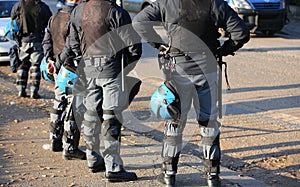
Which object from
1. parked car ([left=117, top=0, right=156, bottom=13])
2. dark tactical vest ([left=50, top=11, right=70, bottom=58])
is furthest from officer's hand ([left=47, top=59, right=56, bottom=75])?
parked car ([left=117, top=0, right=156, bottom=13])

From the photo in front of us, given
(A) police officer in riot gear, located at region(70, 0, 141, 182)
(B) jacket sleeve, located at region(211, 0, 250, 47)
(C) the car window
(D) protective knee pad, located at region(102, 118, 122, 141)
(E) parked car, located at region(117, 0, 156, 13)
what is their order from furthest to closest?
(E) parked car, located at region(117, 0, 156, 13) < (C) the car window < (D) protective knee pad, located at region(102, 118, 122, 141) < (A) police officer in riot gear, located at region(70, 0, 141, 182) < (B) jacket sleeve, located at region(211, 0, 250, 47)

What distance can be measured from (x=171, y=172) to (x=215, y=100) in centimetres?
82

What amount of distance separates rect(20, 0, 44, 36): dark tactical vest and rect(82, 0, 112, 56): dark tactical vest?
3.74 meters

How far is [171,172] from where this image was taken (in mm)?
5504

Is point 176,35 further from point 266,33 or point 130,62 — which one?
point 266,33

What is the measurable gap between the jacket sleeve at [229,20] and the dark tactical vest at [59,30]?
2068mm

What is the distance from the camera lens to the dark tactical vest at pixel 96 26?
5.56 meters

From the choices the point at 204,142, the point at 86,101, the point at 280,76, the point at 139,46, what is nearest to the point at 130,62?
the point at 139,46

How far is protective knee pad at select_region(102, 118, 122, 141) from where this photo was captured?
18.7ft

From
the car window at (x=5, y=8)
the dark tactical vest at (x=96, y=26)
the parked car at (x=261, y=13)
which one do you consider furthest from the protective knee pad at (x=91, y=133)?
the parked car at (x=261, y=13)

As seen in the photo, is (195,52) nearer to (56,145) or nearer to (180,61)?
(180,61)

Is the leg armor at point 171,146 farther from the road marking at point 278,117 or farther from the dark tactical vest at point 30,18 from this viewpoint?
the dark tactical vest at point 30,18

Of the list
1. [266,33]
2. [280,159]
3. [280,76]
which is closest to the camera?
[280,159]

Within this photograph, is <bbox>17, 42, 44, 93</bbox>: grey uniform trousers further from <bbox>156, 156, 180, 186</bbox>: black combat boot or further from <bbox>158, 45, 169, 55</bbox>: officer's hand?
<bbox>156, 156, 180, 186</bbox>: black combat boot
